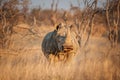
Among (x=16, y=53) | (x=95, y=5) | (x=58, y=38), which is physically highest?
(x=95, y=5)

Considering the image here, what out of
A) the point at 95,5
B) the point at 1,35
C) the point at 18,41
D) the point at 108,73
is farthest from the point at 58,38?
the point at 18,41

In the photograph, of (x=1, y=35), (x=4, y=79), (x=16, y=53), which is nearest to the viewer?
(x=4, y=79)

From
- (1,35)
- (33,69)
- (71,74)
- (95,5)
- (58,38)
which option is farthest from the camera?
(1,35)

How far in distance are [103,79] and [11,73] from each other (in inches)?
70.6

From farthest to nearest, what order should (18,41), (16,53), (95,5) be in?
1. (18,41)
2. (95,5)
3. (16,53)

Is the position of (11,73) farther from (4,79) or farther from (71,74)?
(71,74)

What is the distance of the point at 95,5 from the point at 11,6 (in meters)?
3.02

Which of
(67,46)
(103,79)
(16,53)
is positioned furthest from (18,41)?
(103,79)

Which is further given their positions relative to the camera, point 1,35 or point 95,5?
point 1,35

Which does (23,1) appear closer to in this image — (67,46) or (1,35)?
(1,35)

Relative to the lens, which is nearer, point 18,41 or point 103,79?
point 103,79

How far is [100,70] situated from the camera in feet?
17.9

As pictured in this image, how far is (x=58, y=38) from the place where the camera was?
688 centimetres

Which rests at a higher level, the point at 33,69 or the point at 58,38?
the point at 58,38
